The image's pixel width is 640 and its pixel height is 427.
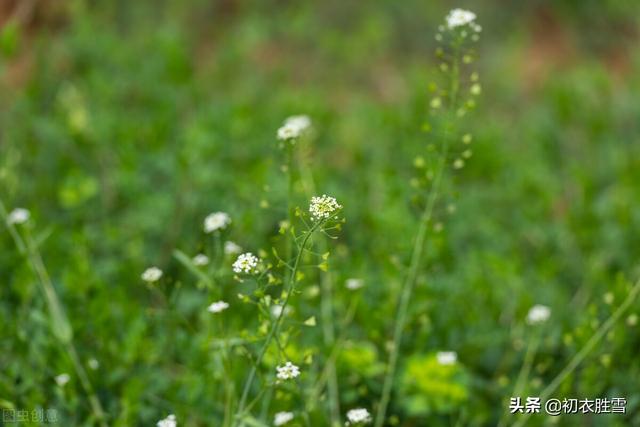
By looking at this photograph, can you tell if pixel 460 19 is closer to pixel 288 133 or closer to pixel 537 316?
pixel 288 133

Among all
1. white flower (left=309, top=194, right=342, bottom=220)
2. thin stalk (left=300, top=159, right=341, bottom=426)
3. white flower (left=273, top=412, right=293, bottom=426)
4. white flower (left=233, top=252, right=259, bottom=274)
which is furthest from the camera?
thin stalk (left=300, top=159, right=341, bottom=426)

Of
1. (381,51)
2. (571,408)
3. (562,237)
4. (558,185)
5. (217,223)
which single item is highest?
(381,51)

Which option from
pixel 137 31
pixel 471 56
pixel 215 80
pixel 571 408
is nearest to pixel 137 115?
pixel 215 80

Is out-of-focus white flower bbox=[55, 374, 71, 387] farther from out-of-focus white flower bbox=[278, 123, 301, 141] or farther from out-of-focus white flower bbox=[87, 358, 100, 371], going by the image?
out-of-focus white flower bbox=[278, 123, 301, 141]

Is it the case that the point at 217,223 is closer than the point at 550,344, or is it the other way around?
the point at 217,223

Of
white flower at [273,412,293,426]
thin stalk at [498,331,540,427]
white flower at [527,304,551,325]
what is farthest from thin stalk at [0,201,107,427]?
white flower at [527,304,551,325]

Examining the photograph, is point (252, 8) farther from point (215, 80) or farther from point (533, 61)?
point (533, 61)

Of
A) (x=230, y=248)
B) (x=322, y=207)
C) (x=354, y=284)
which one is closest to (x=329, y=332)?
(x=354, y=284)

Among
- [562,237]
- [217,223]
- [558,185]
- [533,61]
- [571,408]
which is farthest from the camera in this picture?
[533,61]
